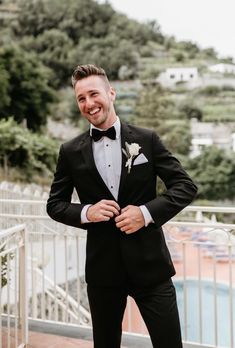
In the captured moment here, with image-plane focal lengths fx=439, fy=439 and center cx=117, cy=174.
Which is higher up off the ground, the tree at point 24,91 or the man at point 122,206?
the tree at point 24,91

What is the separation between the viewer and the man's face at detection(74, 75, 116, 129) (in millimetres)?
1284

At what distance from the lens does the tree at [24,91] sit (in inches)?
682

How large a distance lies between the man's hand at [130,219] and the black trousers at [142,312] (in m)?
0.20

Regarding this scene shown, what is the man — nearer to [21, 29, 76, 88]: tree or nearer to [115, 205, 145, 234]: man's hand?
[115, 205, 145, 234]: man's hand

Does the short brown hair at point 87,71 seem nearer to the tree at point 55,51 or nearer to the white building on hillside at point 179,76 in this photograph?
the white building on hillside at point 179,76

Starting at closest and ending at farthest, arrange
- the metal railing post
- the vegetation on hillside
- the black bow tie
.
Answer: the black bow tie
the metal railing post
the vegetation on hillside

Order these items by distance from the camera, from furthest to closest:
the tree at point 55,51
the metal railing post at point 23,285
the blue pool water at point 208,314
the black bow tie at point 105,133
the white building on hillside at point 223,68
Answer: the tree at point 55,51 → the white building on hillside at point 223,68 → the blue pool water at point 208,314 → the metal railing post at point 23,285 → the black bow tie at point 105,133

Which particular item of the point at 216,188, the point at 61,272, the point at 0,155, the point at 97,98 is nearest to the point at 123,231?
the point at 97,98

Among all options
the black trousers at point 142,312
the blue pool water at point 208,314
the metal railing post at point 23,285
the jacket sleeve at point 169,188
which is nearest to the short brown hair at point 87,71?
the jacket sleeve at point 169,188

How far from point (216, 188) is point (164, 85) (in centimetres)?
727

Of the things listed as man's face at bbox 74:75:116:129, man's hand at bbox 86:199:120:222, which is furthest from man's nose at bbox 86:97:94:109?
man's hand at bbox 86:199:120:222

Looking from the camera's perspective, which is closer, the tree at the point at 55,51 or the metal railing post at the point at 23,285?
the metal railing post at the point at 23,285

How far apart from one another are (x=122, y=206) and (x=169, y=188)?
0.49 ft

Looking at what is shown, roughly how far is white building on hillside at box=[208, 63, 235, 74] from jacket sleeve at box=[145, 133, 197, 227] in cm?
2418
